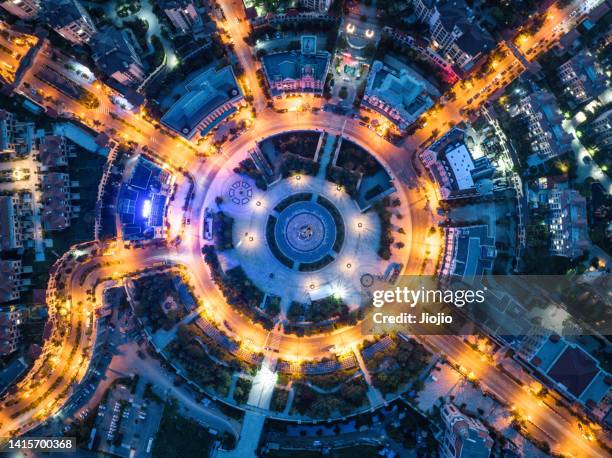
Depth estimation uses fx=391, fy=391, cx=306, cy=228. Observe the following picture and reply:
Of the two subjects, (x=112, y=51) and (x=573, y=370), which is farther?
(x=112, y=51)

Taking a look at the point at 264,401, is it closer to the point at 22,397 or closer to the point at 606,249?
the point at 22,397

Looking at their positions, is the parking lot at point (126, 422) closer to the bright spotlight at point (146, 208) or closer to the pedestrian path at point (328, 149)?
the bright spotlight at point (146, 208)

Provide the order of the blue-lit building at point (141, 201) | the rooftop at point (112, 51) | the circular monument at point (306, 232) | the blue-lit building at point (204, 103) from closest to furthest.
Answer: the rooftop at point (112, 51) < the blue-lit building at point (204, 103) < the blue-lit building at point (141, 201) < the circular monument at point (306, 232)

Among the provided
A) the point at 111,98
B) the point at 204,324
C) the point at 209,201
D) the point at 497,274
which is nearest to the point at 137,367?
the point at 204,324

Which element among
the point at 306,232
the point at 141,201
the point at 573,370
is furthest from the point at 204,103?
the point at 573,370

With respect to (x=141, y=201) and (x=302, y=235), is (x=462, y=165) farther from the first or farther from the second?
(x=141, y=201)

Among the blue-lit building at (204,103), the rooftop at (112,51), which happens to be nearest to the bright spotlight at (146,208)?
the blue-lit building at (204,103)

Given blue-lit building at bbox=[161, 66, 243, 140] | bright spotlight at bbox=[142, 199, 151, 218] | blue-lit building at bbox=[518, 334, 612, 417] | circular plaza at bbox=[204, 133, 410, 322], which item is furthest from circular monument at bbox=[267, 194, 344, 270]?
blue-lit building at bbox=[518, 334, 612, 417]
